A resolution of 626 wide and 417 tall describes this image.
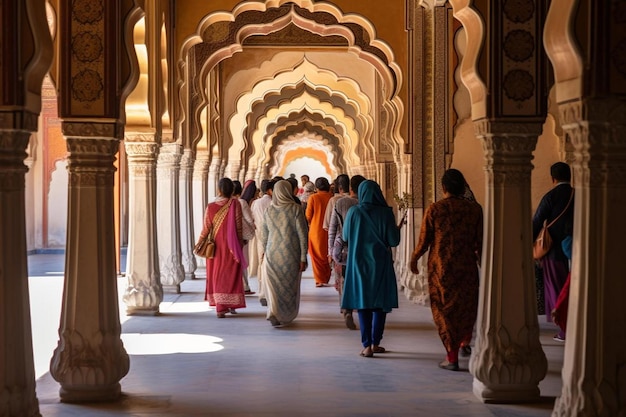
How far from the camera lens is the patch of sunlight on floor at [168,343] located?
315 inches

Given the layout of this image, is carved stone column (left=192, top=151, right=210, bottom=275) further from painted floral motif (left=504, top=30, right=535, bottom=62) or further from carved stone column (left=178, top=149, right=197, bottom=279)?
painted floral motif (left=504, top=30, right=535, bottom=62)

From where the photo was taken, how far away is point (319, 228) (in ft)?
41.2

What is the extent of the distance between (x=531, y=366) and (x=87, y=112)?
3.13 meters

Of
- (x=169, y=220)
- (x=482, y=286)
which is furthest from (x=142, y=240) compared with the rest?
(x=482, y=286)

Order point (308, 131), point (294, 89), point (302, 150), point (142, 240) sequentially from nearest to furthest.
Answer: point (142, 240) < point (294, 89) < point (308, 131) < point (302, 150)

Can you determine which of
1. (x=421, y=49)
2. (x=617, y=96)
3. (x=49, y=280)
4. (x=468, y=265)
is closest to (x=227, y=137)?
(x=49, y=280)

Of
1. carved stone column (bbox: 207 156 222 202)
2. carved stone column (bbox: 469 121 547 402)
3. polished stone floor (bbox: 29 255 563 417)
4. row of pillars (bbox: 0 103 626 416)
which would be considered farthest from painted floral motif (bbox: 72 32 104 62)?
carved stone column (bbox: 207 156 222 202)

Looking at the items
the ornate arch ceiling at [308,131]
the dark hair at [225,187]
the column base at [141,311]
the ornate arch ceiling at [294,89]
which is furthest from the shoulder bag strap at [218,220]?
the ornate arch ceiling at [308,131]

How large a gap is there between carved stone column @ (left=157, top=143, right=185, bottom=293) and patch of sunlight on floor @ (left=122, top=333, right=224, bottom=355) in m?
3.72

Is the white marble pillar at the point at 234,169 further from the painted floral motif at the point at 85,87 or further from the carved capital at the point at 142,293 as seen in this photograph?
the painted floral motif at the point at 85,87

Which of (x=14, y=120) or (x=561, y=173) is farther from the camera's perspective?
(x=561, y=173)

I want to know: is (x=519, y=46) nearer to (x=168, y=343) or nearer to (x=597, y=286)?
(x=597, y=286)

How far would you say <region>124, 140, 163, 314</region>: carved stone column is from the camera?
10.2 metres

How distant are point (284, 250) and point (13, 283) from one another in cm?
500
